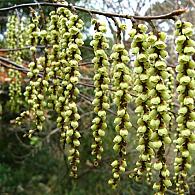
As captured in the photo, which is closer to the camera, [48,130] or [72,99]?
[72,99]

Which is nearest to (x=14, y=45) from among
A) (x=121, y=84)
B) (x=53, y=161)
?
(x=121, y=84)

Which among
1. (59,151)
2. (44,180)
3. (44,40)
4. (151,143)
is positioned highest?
(44,40)

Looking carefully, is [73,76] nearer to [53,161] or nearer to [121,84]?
[121,84]

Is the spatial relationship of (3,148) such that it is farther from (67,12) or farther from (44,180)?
(67,12)

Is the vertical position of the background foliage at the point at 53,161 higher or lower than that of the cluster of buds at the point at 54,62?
lower

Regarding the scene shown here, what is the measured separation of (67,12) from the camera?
1.27 meters

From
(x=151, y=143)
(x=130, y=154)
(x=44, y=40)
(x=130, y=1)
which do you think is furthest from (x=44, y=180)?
(x=151, y=143)

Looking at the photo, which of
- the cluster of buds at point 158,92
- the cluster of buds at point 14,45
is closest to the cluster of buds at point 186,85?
the cluster of buds at point 158,92

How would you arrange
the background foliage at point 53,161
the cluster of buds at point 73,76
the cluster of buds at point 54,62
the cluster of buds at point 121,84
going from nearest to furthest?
the cluster of buds at point 121,84 < the cluster of buds at point 73,76 < the cluster of buds at point 54,62 < the background foliage at point 53,161

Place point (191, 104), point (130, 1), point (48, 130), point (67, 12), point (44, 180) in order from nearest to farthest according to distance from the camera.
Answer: point (191, 104)
point (67, 12)
point (130, 1)
point (48, 130)
point (44, 180)

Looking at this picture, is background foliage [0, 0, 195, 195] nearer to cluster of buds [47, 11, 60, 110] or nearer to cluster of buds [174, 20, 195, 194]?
cluster of buds [47, 11, 60, 110]

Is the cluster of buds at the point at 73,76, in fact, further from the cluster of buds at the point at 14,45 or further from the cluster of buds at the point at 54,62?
the cluster of buds at the point at 14,45

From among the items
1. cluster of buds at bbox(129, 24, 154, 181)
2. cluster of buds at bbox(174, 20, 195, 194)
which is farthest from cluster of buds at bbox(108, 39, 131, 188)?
cluster of buds at bbox(174, 20, 195, 194)

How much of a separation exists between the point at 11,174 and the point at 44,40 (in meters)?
4.94
